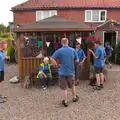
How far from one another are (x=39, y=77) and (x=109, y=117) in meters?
3.84

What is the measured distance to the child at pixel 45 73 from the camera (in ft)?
30.9

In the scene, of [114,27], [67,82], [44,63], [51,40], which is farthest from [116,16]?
[67,82]

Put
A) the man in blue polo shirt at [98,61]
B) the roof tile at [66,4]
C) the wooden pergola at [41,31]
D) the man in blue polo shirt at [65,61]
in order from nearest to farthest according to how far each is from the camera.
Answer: the man in blue polo shirt at [65,61] < the man in blue polo shirt at [98,61] < the wooden pergola at [41,31] < the roof tile at [66,4]

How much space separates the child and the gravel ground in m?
0.33

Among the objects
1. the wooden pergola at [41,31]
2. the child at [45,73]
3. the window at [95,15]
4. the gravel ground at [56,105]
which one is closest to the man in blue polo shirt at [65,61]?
the gravel ground at [56,105]

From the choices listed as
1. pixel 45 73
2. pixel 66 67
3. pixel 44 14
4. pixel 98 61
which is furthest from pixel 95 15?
pixel 66 67

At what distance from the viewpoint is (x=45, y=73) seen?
31.6ft

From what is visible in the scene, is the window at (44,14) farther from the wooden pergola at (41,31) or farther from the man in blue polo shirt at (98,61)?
the man in blue polo shirt at (98,61)

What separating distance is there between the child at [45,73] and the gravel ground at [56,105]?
0.33 m

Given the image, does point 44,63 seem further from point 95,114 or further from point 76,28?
point 95,114

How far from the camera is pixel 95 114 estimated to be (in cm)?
641

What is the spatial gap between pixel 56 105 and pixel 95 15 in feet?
56.5

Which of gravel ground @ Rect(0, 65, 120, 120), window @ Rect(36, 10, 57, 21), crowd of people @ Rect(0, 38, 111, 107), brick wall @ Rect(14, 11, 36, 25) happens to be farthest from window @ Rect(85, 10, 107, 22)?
gravel ground @ Rect(0, 65, 120, 120)

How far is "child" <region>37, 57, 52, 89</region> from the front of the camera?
30.9 feet
